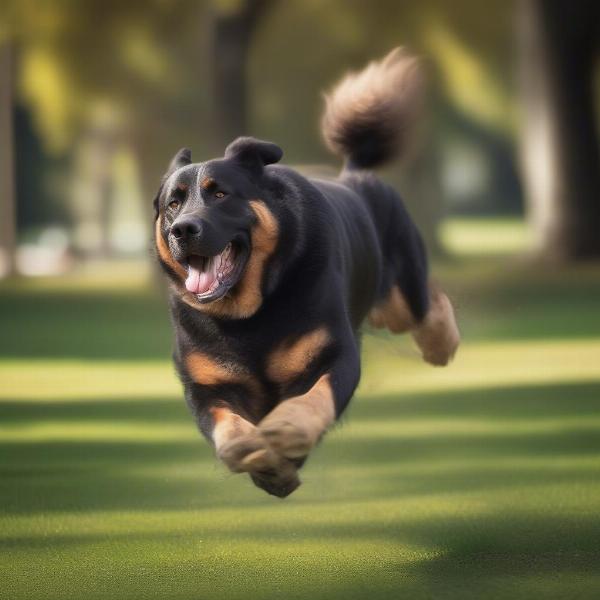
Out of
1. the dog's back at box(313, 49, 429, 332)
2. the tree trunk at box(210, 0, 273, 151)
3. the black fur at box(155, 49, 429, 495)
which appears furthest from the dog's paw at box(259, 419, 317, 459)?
the tree trunk at box(210, 0, 273, 151)

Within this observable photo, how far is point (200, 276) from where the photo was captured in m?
5.75

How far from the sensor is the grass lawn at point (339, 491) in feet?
21.2

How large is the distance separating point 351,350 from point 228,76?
55.9 ft

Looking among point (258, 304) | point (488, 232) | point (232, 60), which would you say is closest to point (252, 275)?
point (258, 304)

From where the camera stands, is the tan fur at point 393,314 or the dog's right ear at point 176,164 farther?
the tan fur at point 393,314

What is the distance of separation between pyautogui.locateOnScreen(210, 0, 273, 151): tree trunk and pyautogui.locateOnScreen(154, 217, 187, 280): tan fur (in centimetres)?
1648

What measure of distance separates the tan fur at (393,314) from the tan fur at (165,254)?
6.42 feet

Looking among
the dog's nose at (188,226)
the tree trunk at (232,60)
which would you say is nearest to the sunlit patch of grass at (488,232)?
the tree trunk at (232,60)

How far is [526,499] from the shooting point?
8188mm

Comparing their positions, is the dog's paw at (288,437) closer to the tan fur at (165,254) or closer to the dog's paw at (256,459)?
the dog's paw at (256,459)

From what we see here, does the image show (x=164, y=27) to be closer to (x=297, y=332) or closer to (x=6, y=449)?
(x=6, y=449)

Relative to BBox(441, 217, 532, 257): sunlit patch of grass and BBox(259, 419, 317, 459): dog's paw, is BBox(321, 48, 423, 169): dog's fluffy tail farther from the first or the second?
BBox(441, 217, 532, 257): sunlit patch of grass

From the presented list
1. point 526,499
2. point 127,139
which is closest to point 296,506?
point 526,499

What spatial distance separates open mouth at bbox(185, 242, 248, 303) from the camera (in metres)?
5.73
